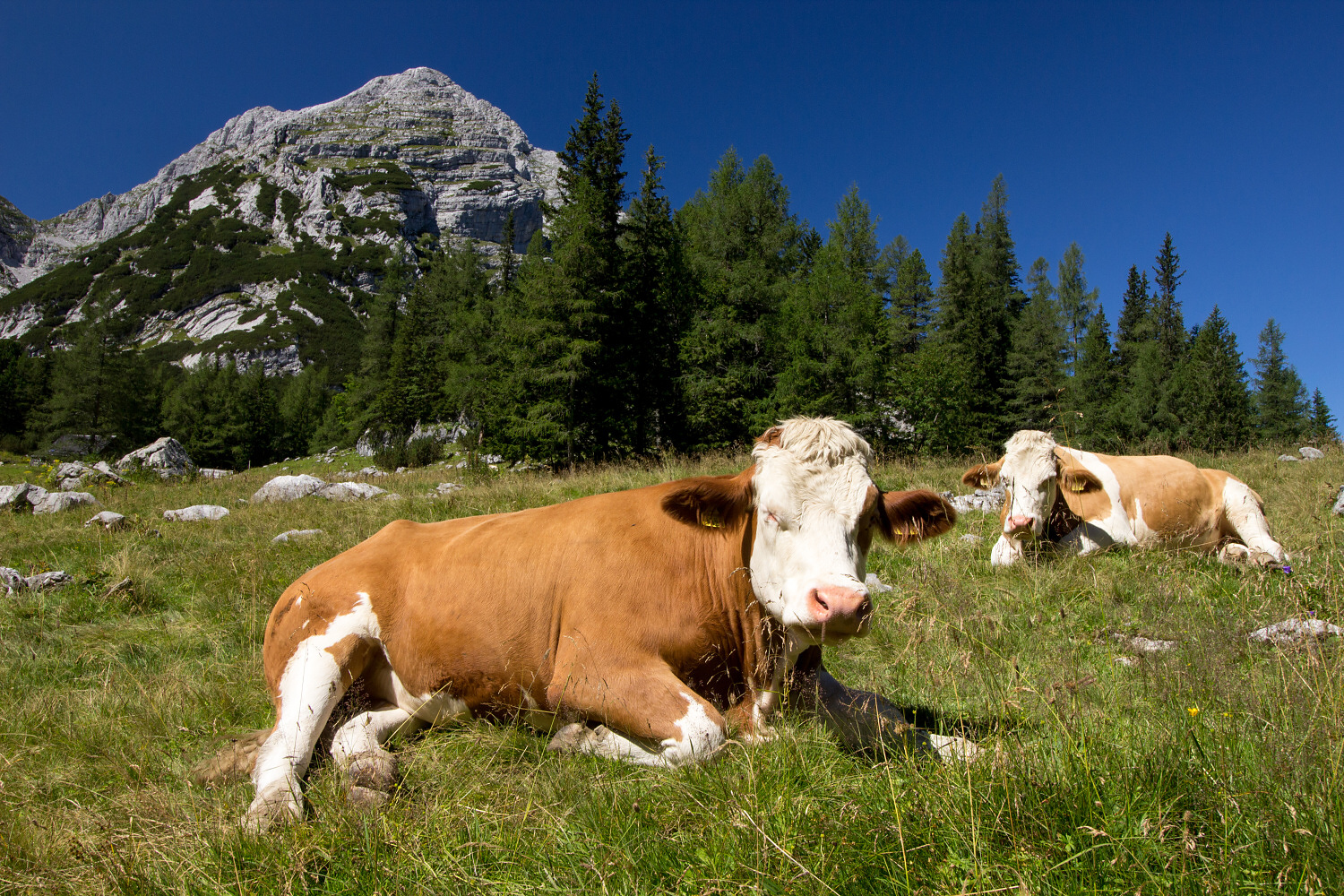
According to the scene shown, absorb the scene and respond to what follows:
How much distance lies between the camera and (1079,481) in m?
6.50

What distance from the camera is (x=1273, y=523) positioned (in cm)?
730

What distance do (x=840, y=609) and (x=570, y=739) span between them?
4.50ft

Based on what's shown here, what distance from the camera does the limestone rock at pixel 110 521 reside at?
8.95 meters

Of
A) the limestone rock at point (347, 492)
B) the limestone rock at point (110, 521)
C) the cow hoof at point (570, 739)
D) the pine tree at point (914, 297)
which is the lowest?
→ the cow hoof at point (570, 739)

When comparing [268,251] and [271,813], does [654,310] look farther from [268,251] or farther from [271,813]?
[268,251]

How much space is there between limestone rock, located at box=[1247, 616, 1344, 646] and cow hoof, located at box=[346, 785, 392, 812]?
4.34 metres

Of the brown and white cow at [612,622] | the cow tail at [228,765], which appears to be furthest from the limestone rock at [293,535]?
the cow tail at [228,765]

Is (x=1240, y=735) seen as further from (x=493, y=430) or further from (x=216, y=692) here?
(x=493, y=430)

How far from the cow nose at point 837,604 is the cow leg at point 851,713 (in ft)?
1.97

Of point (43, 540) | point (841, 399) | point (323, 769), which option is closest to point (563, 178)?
point (841, 399)

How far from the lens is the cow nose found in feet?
7.53

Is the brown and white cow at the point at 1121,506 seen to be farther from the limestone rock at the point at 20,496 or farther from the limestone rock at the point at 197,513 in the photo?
the limestone rock at the point at 20,496

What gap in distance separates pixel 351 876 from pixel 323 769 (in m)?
0.89

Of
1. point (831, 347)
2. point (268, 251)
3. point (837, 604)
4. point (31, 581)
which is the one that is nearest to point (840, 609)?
point (837, 604)
